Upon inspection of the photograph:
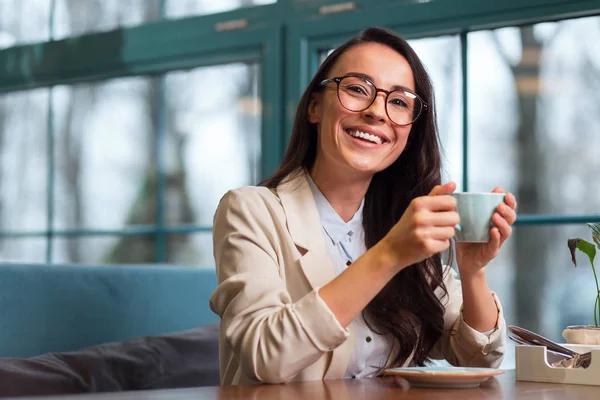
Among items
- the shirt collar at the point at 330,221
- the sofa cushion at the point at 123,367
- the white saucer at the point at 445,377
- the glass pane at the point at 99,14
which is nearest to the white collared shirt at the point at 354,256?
the shirt collar at the point at 330,221

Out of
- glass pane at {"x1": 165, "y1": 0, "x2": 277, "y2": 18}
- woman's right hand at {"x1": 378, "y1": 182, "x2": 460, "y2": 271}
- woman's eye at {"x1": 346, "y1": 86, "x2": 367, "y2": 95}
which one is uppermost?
glass pane at {"x1": 165, "y1": 0, "x2": 277, "y2": 18}

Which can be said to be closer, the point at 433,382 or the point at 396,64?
the point at 433,382

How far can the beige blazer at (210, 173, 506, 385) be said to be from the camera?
1.29m

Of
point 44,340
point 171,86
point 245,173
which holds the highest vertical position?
point 171,86

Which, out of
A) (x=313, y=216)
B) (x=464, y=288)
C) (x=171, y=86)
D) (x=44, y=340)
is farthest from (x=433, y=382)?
(x=171, y=86)

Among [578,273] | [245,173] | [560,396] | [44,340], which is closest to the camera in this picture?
[560,396]

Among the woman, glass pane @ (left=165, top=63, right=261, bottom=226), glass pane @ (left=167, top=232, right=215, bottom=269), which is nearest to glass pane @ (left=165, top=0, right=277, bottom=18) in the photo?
glass pane @ (left=165, top=63, right=261, bottom=226)

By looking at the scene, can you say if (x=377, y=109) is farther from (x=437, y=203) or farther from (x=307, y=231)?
(x=437, y=203)

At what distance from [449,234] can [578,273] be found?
135cm

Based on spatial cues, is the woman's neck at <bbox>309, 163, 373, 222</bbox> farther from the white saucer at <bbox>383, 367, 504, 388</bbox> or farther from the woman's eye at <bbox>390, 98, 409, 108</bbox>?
the white saucer at <bbox>383, 367, 504, 388</bbox>

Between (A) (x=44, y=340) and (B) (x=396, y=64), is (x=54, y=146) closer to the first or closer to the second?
(A) (x=44, y=340)

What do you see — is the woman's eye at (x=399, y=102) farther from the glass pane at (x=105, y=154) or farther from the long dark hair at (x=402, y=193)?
the glass pane at (x=105, y=154)

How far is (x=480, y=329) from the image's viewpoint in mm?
1599

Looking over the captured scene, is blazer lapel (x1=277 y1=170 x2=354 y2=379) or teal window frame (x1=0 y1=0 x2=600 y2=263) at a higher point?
teal window frame (x1=0 y1=0 x2=600 y2=263)
